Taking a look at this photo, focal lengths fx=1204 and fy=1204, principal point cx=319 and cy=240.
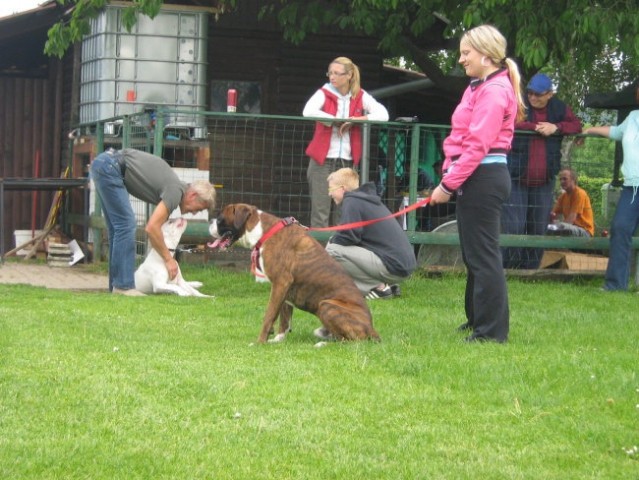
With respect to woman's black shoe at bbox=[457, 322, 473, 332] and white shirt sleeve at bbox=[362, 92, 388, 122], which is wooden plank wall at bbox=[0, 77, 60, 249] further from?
woman's black shoe at bbox=[457, 322, 473, 332]

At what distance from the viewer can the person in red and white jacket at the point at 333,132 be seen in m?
12.3

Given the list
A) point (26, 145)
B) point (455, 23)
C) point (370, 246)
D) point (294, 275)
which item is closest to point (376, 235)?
point (370, 246)

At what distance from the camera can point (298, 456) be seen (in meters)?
5.22

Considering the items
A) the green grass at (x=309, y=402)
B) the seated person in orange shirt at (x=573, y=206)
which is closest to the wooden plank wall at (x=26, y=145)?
the seated person in orange shirt at (x=573, y=206)

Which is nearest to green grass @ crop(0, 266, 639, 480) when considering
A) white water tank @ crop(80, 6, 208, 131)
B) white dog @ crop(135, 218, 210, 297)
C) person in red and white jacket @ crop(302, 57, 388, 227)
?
white dog @ crop(135, 218, 210, 297)

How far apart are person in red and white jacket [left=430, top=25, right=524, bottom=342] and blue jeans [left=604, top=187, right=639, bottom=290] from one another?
4.39 metres

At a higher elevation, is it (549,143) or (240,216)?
(549,143)

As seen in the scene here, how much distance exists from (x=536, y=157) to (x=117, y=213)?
4.36 metres

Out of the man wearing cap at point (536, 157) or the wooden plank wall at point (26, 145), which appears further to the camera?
the wooden plank wall at point (26, 145)

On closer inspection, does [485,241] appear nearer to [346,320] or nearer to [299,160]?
[346,320]

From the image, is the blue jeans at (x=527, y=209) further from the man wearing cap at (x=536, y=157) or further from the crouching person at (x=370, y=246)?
the crouching person at (x=370, y=246)

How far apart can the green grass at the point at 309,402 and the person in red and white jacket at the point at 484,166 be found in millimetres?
338

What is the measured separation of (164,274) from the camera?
454 inches

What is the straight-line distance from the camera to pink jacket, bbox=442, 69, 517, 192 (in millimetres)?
7695
